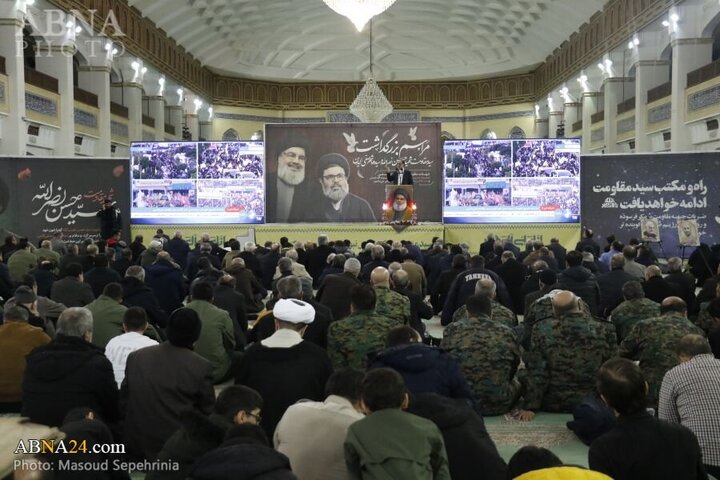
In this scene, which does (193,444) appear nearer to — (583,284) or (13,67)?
(583,284)

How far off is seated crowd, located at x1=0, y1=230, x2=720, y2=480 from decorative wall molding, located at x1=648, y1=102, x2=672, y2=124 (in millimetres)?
12629

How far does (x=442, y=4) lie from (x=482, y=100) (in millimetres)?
6762

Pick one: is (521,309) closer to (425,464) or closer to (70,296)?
(70,296)

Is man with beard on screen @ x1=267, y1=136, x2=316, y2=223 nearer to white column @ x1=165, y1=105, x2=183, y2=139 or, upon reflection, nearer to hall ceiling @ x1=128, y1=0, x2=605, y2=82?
hall ceiling @ x1=128, y1=0, x2=605, y2=82

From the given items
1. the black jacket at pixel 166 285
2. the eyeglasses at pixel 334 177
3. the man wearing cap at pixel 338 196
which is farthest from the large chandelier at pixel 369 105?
the black jacket at pixel 166 285

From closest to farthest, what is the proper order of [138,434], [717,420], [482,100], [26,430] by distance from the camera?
1. [26,430]
2. [717,420]
3. [138,434]
4. [482,100]

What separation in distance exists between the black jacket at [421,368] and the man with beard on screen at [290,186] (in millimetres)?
13135

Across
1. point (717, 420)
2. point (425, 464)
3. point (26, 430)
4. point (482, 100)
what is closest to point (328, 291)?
point (717, 420)

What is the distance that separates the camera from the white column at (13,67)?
554 inches

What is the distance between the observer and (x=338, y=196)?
16516 mm

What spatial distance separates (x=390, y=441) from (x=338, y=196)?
1416 centimetres

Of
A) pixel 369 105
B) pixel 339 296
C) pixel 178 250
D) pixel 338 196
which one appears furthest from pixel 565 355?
pixel 369 105

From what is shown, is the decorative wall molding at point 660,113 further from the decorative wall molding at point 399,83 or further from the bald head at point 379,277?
the bald head at point 379,277

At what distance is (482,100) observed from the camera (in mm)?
31344
